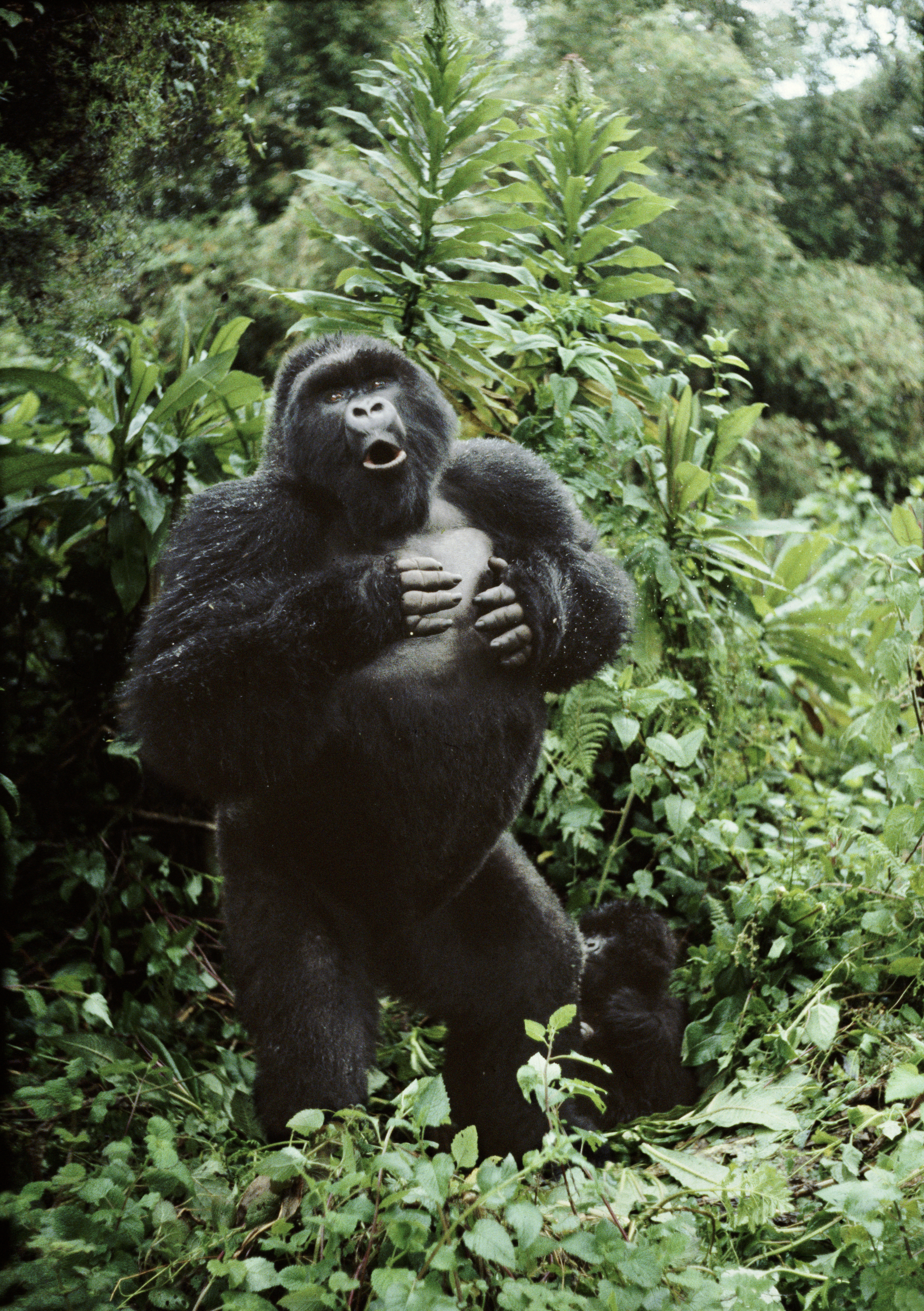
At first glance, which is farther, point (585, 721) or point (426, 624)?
point (585, 721)

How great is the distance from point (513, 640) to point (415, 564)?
21 centimetres

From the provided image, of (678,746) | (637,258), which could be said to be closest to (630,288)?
(637,258)

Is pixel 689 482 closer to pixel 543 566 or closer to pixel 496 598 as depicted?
pixel 543 566

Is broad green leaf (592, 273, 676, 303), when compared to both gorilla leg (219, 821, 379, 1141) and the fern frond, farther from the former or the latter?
gorilla leg (219, 821, 379, 1141)

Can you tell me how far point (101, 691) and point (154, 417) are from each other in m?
0.66

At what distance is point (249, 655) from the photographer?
4.91ft

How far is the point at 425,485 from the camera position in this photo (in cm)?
165

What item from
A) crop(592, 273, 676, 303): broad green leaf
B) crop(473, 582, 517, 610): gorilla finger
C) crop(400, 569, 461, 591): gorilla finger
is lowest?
crop(473, 582, 517, 610): gorilla finger

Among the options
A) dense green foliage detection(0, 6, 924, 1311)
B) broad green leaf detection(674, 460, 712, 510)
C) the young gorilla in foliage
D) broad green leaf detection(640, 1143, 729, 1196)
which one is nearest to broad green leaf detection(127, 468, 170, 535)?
dense green foliage detection(0, 6, 924, 1311)

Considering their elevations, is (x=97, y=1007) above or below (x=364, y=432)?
below

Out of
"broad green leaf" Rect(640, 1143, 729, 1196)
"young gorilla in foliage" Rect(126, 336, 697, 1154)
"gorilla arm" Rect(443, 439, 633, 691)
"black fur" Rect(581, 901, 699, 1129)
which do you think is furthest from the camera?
"black fur" Rect(581, 901, 699, 1129)

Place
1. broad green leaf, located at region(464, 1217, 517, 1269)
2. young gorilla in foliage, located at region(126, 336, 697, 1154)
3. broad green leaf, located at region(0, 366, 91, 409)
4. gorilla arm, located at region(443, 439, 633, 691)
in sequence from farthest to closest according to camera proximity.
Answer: broad green leaf, located at region(0, 366, 91, 409)
gorilla arm, located at region(443, 439, 633, 691)
young gorilla in foliage, located at region(126, 336, 697, 1154)
broad green leaf, located at region(464, 1217, 517, 1269)

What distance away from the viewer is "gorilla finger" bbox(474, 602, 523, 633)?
1585 millimetres

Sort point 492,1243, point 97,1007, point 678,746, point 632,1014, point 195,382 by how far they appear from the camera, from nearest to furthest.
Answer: point 492,1243 → point 97,1007 → point 632,1014 → point 678,746 → point 195,382
